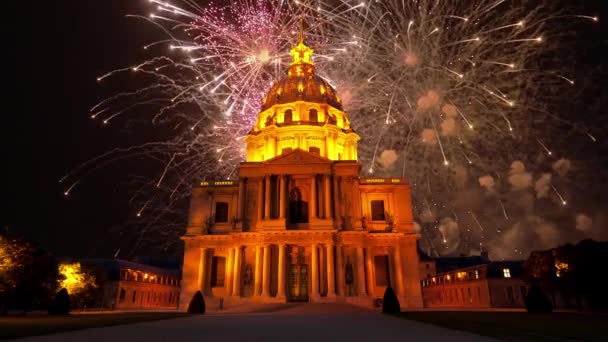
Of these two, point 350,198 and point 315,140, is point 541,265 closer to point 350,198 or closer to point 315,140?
point 350,198

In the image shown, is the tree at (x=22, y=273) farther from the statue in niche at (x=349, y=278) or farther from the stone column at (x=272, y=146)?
the stone column at (x=272, y=146)

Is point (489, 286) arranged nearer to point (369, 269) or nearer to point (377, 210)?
point (377, 210)

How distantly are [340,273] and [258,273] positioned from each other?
8.47 metres

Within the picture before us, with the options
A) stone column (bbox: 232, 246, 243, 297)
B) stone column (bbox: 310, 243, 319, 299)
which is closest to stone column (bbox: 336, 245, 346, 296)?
stone column (bbox: 310, 243, 319, 299)

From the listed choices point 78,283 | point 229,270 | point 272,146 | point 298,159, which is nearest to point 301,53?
point 272,146

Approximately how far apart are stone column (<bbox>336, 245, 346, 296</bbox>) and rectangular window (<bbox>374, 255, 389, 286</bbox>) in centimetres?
531

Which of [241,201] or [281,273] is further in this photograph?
[241,201]

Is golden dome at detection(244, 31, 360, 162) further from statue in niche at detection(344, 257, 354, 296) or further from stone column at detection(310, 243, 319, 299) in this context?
statue in niche at detection(344, 257, 354, 296)

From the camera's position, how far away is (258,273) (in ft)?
134

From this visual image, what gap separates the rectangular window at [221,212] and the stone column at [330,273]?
45.5 feet

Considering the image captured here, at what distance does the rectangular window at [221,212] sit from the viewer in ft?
155

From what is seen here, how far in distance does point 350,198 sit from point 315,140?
1127 cm

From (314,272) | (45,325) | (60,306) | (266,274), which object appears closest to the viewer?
(45,325)

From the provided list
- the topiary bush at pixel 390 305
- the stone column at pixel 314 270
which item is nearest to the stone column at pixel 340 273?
the stone column at pixel 314 270
